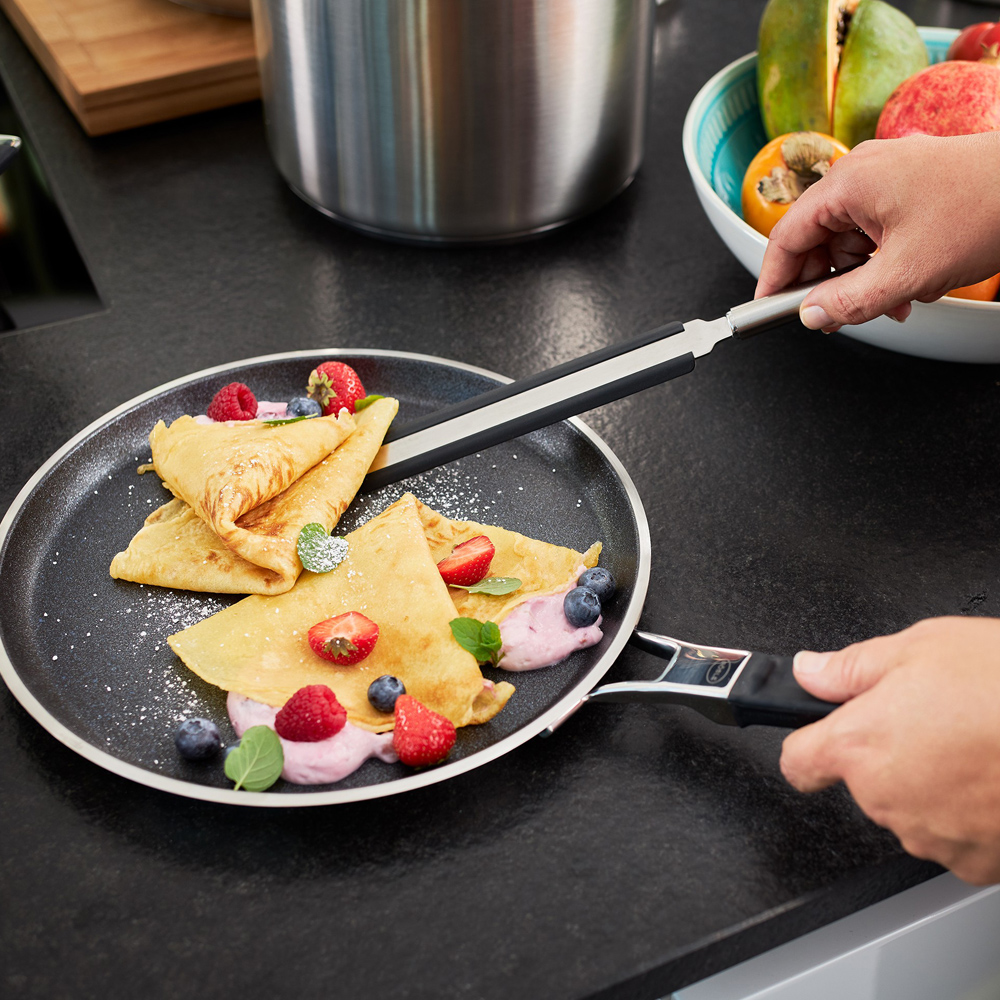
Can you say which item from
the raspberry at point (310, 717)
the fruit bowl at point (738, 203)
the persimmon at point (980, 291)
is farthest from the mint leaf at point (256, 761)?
the persimmon at point (980, 291)

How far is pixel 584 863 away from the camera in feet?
2.57

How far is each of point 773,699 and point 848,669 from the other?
6 centimetres

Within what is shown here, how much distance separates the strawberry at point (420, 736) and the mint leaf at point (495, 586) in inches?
6.4

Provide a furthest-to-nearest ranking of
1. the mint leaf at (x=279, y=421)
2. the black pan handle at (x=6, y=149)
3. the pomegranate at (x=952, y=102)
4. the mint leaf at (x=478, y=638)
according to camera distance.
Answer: the black pan handle at (x=6, y=149), the pomegranate at (x=952, y=102), the mint leaf at (x=279, y=421), the mint leaf at (x=478, y=638)

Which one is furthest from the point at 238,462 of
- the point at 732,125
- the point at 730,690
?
the point at 732,125

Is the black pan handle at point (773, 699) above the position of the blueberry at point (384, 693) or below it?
above

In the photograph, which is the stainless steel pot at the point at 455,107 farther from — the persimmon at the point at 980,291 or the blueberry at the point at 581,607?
the blueberry at the point at 581,607

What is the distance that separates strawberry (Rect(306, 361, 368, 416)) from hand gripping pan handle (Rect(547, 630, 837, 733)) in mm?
505

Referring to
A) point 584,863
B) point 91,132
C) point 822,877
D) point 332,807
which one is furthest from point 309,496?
point 91,132

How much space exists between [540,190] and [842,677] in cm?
Result: 92

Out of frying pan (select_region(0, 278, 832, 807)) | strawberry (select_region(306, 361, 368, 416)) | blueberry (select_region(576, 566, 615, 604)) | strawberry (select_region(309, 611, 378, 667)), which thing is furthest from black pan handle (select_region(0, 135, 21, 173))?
blueberry (select_region(576, 566, 615, 604))

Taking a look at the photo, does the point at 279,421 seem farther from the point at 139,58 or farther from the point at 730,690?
the point at 139,58

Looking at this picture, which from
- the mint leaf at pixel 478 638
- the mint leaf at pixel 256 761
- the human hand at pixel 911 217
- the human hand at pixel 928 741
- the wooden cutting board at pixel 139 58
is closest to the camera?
the human hand at pixel 928 741

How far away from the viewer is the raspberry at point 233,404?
44.4 inches
